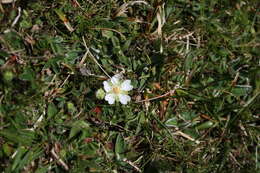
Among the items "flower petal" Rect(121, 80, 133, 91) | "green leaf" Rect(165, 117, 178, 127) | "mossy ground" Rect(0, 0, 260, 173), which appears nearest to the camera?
"mossy ground" Rect(0, 0, 260, 173)

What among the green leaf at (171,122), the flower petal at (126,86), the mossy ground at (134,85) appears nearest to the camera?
the mossy ground at (134,85)

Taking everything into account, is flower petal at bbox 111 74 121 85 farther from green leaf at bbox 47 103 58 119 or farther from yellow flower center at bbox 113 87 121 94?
green leaf at bbox 47 103 58 119

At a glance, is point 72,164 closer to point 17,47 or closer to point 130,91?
point 130,91

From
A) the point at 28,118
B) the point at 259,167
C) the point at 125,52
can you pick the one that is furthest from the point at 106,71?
the point at 259,167

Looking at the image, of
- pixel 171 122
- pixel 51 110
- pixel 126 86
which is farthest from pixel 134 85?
pixel 51 110

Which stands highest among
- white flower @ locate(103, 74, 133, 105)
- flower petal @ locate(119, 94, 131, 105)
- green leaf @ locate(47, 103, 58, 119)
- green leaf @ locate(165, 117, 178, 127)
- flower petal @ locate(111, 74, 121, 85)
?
flower petal @ locate(111, 74, 121, 85)

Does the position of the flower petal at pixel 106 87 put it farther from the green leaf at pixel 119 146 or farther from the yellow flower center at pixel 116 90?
the green leaf at pixel 119 146

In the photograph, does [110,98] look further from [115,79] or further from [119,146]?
[119,146]

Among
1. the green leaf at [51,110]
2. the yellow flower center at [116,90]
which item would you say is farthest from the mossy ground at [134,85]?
the yellow flower center at [116,90]

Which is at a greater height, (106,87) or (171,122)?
(106,87)

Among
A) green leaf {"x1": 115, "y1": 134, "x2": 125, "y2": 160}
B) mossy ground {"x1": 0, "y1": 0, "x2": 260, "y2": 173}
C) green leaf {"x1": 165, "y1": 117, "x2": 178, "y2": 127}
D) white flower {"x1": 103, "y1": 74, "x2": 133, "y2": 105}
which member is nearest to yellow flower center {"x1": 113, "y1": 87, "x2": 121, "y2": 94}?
white flower {"x1": 103, "y1": 74, "x2": 133, "y2": 105}
